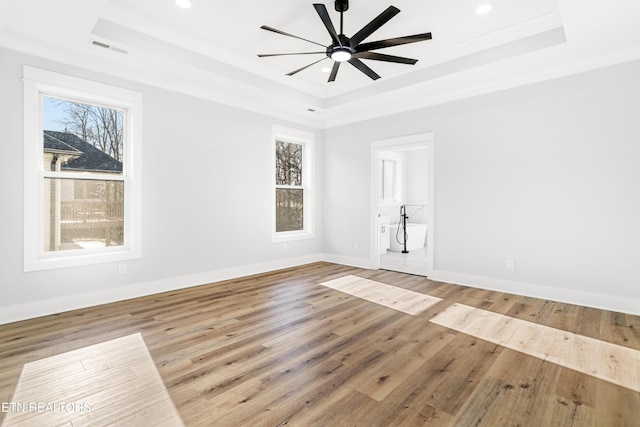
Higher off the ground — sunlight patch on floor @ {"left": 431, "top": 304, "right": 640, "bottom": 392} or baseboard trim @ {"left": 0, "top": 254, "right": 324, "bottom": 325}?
baseboard trim @ {"left": 0, "top": 254, "right": 324, "bottom": 325}

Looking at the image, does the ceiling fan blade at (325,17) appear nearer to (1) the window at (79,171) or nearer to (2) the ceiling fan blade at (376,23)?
(2) the ceiling fan blade at (376,23)

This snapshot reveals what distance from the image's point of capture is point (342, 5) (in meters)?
3.01

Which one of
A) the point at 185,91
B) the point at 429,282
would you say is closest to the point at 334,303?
the point at 429,282

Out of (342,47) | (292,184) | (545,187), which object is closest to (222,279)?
(292,184)

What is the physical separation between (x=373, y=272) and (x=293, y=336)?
9.23 ft

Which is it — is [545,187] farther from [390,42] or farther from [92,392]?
[92,392]

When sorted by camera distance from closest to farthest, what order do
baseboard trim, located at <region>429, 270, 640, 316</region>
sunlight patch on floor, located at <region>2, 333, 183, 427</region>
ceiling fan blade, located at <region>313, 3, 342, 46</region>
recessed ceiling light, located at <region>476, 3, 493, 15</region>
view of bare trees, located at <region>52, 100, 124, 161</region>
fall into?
sunlight patch on floor, located at <region>2, 333, 183, 427</region> < ceiling fan blade, located at <region>313, 3, 342, 46</region> < recessed ceiling light, located at <region>476, 3, 493, 15</region> < baseboard trim, located at <region>429, 270, 640, 316</region> < view of bare trees, located at <region>52, 100, 124, 161</region>

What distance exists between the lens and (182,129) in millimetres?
4309

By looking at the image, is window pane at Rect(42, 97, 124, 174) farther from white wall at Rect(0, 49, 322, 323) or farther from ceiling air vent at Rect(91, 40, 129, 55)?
ceiling air vent at Rect(91, 40, 129, 55)

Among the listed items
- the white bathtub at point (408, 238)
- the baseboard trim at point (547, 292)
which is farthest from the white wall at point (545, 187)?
the white bathtub at point (408, 238)

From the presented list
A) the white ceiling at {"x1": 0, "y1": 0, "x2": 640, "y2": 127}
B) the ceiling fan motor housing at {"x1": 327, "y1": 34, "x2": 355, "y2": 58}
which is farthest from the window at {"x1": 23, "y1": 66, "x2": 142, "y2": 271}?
the ceiling fan motor housing at {"x1": 327, "y1": 34, "x2": 355, "y2": 58}

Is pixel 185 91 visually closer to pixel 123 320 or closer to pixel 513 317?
pixel 123 320

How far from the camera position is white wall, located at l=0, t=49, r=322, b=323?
10.3 feet

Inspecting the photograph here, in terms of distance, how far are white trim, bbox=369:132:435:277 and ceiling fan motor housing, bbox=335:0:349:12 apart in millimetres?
2447
